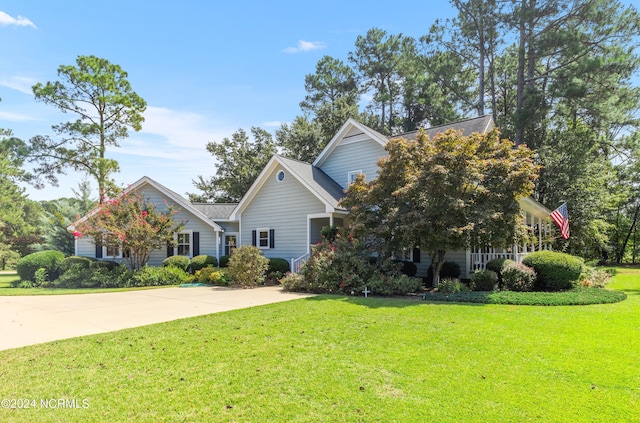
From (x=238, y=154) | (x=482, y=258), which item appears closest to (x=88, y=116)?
(x=238, y=154)

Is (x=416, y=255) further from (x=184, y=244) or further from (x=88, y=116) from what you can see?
(x=88, y=116)

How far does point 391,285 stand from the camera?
439 inches

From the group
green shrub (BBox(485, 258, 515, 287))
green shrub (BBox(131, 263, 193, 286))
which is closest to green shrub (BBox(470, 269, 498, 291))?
green shrub (BBox(485, 258, 515, 287))

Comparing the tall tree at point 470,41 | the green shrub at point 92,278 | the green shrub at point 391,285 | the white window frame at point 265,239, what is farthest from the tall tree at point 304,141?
the green shrub at point 391,285

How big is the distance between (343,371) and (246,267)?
34.0 feet

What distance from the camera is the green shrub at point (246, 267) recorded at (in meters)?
14.4

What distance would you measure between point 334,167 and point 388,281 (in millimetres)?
9488

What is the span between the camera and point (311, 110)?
123 feet

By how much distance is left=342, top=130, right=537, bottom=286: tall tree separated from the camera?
35.7 ft

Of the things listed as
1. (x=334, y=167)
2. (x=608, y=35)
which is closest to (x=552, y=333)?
(x=334, y=167)

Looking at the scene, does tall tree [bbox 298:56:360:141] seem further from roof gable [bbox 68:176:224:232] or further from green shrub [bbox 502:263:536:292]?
green shrub [bbox 502:263:536:292]

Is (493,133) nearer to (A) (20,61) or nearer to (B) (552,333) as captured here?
(B) (552,333)

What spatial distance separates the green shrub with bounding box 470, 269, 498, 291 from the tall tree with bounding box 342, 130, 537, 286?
3.49 feet

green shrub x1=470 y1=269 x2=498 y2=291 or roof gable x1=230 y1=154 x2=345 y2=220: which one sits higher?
roof gable x1=230 y1=154 x2=345 y2=220
